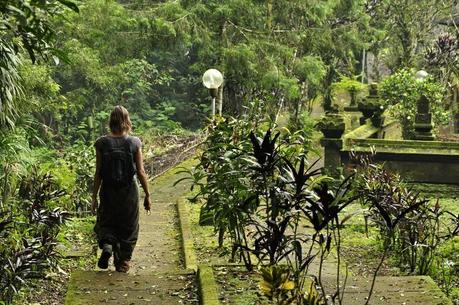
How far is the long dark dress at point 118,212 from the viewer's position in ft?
19.1

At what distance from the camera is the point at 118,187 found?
5.85 metres

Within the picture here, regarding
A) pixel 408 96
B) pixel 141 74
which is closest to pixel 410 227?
pixel 408 96

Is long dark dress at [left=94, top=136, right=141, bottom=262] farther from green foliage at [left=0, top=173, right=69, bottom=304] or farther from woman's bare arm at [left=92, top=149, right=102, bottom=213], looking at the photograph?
green foliage at [left=0, top=173, right=69, bottom=304]

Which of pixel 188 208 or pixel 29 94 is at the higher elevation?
pixel 29 94

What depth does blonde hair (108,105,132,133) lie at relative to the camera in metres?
5.73

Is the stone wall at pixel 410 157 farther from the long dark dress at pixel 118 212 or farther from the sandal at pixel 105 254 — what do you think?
the sandal at pixel 105 254

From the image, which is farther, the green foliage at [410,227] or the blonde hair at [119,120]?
the green foliage at [410,227]

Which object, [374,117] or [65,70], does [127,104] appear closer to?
[65,70]

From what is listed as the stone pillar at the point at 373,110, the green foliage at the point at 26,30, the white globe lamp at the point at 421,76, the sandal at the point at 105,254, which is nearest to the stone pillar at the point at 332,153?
the stone pillar at the point at 373,110

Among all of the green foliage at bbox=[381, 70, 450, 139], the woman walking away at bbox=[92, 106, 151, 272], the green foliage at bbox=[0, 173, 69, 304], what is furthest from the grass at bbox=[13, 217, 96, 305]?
the green foliage at bbox=[381, 70, 450, 139]

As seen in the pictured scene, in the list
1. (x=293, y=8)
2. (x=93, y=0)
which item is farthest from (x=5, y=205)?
(x=293, y=8)

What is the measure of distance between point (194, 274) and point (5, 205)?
10.9ft

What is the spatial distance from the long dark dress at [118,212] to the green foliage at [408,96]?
13.4 meters

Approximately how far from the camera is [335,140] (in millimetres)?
12742
